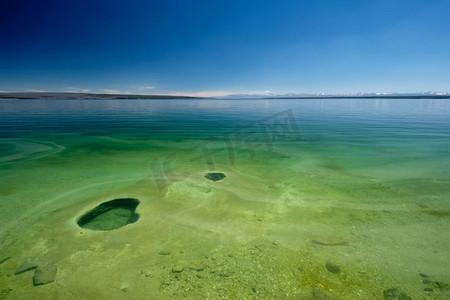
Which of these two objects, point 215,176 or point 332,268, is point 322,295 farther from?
point 215,176

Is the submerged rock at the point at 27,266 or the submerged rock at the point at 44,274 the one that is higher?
the submerged rock at the point at 27,266

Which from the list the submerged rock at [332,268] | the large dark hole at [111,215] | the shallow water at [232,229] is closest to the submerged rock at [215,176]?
the shallow water at [232,229]

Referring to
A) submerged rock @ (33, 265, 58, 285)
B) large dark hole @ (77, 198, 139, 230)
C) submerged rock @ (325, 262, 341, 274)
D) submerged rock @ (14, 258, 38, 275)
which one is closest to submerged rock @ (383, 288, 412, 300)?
submerged rock @ (325, 262, 341, 274)

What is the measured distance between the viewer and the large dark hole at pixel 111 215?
512 centimetres

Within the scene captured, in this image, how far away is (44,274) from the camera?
3.56 metres

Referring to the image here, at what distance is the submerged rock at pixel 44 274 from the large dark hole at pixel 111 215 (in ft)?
4.25

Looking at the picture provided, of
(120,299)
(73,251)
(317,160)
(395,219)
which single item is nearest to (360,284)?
(395,219)

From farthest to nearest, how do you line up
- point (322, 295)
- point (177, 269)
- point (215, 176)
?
point (215, 176) < point (177, 269) < point (322, 295)

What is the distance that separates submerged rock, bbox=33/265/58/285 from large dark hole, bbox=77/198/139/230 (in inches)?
51.0

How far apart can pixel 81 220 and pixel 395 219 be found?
295 inches

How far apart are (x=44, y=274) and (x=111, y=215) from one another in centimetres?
209

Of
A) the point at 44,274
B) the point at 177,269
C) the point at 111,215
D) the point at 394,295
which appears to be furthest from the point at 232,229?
the point at 44,274

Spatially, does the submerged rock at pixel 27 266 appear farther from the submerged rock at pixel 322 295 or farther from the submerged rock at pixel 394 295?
the submerged rock at pixel 394 295

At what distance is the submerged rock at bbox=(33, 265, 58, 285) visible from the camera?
3.43 metres
